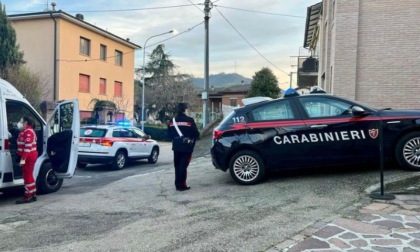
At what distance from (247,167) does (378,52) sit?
675cm

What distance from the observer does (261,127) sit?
24.4ft

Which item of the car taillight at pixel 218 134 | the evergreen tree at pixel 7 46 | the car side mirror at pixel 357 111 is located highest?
the evergreen tree at pixel 7 46

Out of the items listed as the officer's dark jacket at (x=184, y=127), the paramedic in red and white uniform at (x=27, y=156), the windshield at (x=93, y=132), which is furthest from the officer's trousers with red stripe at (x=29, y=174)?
the windshield at (x=93, y=132)

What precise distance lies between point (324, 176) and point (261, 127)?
1575mm

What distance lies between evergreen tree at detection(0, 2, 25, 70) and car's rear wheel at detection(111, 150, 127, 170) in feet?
41.6

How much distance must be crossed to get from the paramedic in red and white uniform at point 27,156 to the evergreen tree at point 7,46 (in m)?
17.4

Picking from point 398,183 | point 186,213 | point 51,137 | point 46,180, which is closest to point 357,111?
point 398,183

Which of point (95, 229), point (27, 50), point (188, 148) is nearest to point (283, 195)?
point (188, 148)

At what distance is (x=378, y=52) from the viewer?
1162 centimetres

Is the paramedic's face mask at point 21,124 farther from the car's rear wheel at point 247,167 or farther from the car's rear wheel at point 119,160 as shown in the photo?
the car's rear wheel at point 119,160

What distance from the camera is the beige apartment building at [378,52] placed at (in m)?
11.4

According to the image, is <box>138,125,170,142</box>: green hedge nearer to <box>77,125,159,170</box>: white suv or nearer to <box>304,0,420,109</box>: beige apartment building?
<box>77,125,159,170</box>: white suv

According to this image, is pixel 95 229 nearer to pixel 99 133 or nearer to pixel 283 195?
pixel 283 195

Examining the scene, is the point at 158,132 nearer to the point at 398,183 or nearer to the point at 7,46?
the point at 7,46
